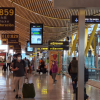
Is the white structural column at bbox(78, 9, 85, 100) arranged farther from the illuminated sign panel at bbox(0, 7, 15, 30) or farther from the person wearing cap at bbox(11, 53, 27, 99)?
the illuminated sign panel at bbox(0, 7, 15, 30)

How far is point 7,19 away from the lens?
10.7 meters

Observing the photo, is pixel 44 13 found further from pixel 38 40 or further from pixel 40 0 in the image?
pixel 38 40

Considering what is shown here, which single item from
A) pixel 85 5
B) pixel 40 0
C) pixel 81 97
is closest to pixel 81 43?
pixel 85 5

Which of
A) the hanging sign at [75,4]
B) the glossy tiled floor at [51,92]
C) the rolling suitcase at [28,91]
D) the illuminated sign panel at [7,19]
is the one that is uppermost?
the illuminated sign panel at [7,19]

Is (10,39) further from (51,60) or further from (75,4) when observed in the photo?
(75,4)

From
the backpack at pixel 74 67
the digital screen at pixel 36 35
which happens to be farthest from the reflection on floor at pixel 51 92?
the digital screen at pixel 36 35

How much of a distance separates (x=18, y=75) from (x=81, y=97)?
371 cm

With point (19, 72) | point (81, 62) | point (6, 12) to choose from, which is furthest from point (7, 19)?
point (81, 62)

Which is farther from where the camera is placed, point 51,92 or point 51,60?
point 51,60

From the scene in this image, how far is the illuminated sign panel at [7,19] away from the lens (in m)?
10.7

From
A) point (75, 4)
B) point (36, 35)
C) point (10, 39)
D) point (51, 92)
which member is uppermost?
point (10, 39)

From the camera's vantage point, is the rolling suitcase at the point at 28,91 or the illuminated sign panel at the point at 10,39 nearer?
the rolling suitcase at the point at 28,91

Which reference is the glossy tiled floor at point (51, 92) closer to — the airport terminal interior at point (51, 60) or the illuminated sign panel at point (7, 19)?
the airport terminal interior at point (51, 60)

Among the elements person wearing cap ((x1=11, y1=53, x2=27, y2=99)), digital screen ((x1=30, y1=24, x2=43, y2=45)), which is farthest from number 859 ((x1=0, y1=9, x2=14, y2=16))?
digital screen ((x1=30, y1=24, x2=43, y2=45))
